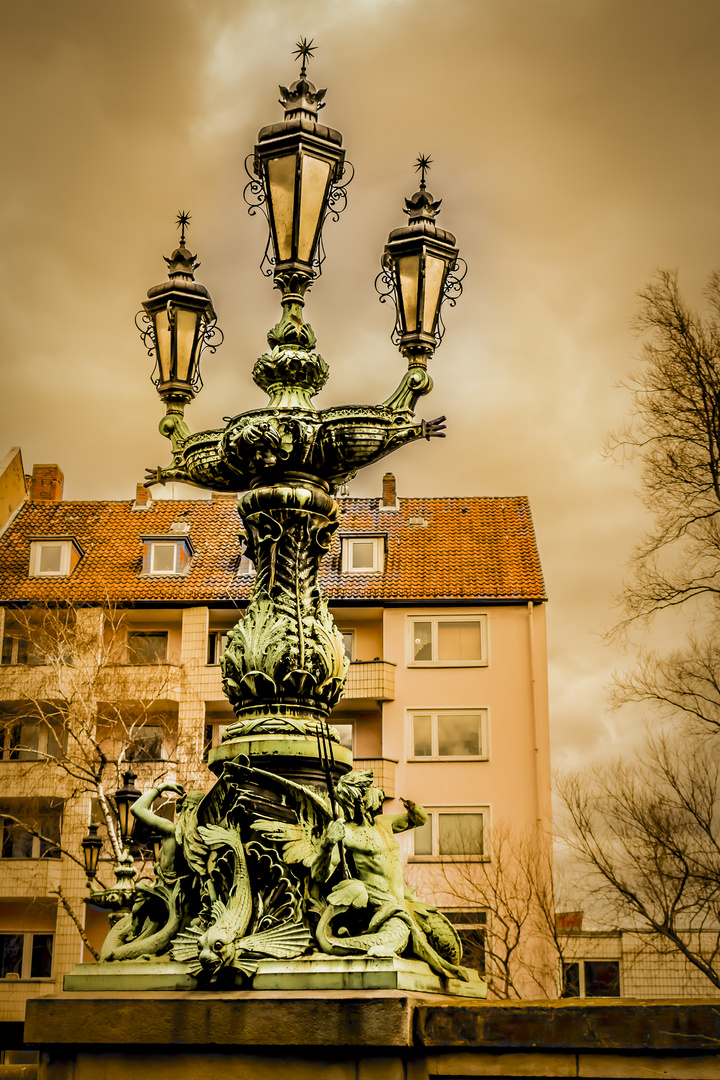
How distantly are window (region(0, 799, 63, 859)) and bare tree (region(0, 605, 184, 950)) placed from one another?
0.03m

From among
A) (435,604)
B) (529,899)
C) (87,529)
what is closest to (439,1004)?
(529,899)

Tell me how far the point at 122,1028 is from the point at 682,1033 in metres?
2.24

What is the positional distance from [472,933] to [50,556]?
16357 millimetres

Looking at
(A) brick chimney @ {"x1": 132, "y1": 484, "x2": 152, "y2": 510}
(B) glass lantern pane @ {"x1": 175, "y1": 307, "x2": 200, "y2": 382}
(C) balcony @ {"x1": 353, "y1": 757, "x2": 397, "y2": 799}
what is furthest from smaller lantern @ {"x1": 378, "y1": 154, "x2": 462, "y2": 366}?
(A) brick chimney @ {"x1": 132, "y1": 484, "x2": 152, "y2": 510}

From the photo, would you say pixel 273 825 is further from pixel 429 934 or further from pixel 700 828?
pixel 700 828

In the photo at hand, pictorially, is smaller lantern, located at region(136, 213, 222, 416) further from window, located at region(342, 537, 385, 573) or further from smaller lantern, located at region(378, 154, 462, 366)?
window, located at region(342, 537, 385, 573)

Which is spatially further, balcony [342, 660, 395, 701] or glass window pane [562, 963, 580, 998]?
balcony [342, 660, 395, 701]

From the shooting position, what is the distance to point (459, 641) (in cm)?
3491

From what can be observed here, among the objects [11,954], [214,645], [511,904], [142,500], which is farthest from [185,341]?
[142,500]

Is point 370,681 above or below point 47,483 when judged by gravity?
below

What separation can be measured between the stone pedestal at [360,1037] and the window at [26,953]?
29.3 m

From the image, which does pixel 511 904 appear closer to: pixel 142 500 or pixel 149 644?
pixel 149 644

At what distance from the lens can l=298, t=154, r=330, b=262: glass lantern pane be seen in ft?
22.4

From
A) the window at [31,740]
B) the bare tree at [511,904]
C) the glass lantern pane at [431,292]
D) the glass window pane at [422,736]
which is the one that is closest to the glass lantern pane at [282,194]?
the glass lantern pane at [431,292]
